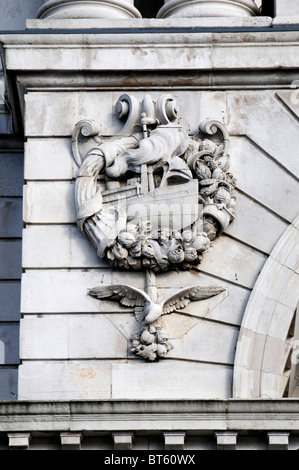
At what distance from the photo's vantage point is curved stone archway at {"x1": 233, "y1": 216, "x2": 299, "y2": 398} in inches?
1325

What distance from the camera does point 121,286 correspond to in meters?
34.0

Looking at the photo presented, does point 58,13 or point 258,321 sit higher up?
point 58,13

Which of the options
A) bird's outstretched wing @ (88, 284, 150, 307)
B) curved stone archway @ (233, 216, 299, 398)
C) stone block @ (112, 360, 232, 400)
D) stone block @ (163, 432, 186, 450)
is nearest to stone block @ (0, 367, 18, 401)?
bird's outstretched wing @ (88, 284, 150, 307)

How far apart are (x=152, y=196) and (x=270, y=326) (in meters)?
2.53

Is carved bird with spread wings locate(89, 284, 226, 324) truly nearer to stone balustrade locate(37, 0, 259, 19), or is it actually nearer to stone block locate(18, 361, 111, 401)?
stone block locate(18, 361, 111, 401)

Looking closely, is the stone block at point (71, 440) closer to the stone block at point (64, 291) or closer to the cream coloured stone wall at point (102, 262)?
the cream coloured stone wall at point (102, 262)

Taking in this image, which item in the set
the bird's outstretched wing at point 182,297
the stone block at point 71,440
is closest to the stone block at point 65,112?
the bird's outstretched wing at point 182,297

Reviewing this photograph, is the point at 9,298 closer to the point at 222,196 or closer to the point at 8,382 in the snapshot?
the point at 8,382

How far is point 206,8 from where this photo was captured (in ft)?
118

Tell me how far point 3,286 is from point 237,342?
4.27 metres

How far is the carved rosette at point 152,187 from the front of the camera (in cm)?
3406
